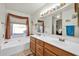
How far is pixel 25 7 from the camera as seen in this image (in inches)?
56.6

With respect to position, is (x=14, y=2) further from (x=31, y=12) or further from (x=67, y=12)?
(x=67, y=12)

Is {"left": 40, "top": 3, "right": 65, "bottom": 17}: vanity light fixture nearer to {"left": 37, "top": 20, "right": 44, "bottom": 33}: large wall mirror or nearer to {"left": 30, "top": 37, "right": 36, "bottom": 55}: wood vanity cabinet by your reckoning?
{"left": 37, "top": 20, "right": 44, "bottom": 33}: large wall mirror

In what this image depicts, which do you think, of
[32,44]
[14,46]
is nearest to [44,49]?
[32,44]

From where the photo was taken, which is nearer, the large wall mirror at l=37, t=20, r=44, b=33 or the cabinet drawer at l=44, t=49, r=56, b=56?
the cabinet drawer at l=44, t=49, r=56, b=56

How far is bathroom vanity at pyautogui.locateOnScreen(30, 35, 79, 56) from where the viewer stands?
1145 millimetres

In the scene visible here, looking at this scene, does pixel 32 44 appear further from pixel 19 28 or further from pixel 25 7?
pixel 25 7

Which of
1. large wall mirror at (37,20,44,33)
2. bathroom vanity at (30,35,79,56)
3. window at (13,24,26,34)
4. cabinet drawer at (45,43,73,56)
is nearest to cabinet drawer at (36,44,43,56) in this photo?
bathroom vanity at (30,35,79,56)

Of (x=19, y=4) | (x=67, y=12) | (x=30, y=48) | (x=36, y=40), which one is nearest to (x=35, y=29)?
(x=36, y=40)

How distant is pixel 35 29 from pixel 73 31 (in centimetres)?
61

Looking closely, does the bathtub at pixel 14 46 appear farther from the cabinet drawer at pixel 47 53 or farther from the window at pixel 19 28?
the cabinet drawer at pixel 47 53

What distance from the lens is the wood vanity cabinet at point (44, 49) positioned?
1.24m

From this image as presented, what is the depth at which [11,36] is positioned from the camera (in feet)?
4.68

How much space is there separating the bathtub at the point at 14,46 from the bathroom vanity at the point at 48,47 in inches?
3.9

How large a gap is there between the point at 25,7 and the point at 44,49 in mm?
733
